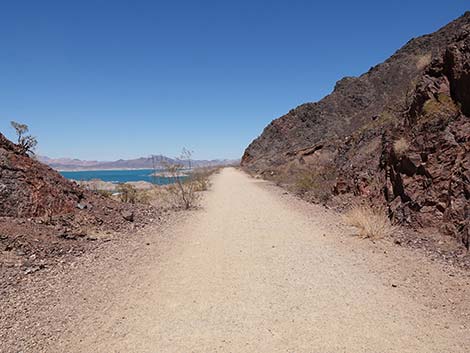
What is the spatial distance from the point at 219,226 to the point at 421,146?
576cm

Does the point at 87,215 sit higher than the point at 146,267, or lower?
higher

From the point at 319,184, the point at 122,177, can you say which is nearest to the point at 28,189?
the point at 319,184

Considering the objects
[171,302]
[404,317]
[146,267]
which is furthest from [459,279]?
[146,267]

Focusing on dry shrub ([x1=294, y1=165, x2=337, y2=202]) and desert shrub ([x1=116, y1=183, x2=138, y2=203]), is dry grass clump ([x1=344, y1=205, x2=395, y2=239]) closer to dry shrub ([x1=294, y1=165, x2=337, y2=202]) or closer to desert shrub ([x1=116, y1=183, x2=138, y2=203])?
dry shrub ([x1=294, y1=165, x2=337, y2=202])

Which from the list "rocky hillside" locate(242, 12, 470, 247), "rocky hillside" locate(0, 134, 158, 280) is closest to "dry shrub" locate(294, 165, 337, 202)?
"rocky hillside" locate(242, 12, 470, 247)

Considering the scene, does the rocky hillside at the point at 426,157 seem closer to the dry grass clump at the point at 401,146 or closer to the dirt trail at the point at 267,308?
the dry grass clump at the point at 401,146

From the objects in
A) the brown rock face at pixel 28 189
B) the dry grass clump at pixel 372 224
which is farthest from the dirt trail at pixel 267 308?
the brown rock face at pixel 28 189

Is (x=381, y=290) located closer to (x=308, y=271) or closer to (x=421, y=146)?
(x=308, y=271)

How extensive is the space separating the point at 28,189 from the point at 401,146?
9.75 m

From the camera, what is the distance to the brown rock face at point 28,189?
824 cm

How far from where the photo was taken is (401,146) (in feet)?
33.0

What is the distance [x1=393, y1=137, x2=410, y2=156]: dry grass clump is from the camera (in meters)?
9.82

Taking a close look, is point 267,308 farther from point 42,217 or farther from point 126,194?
point 126,194

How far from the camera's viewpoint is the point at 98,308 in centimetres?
476
